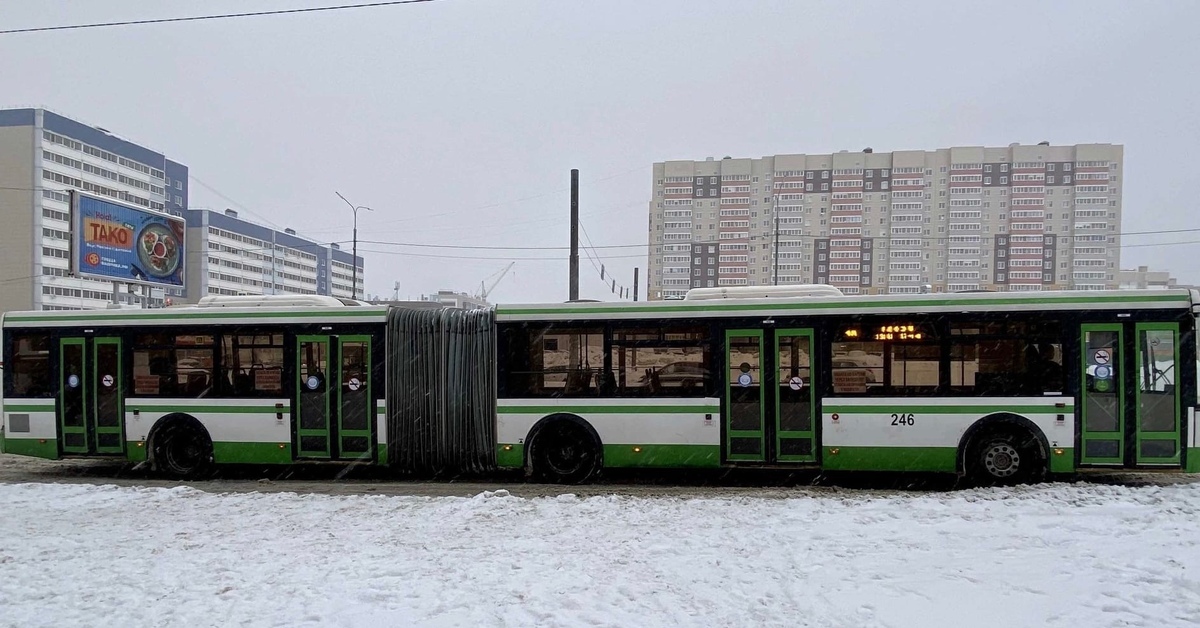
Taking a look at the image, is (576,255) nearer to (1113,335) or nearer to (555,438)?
(555,438)

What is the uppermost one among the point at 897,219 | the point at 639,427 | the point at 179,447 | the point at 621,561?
the point at 897,219

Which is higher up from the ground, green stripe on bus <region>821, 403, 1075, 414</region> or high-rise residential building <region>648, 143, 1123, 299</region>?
high-rise residential building <region>648, 143, 1123, 299</region>

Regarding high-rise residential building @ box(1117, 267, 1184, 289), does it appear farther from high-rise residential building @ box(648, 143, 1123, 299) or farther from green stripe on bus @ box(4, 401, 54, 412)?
green stripe on bus @ box(4, 401, 54, 412)

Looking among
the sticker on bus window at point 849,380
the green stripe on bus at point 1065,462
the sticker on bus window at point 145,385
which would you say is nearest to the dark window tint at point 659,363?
the sticker on bus window at point 849,380

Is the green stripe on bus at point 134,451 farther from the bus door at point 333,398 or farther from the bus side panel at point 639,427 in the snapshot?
the bus side panel at point 639,427

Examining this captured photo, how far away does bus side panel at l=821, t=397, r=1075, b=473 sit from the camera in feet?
34.6

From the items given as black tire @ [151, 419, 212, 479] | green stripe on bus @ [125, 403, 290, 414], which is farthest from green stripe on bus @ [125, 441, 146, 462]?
green stripe on bus @ [125, 403, 290, 414]

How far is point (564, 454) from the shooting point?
12.0m

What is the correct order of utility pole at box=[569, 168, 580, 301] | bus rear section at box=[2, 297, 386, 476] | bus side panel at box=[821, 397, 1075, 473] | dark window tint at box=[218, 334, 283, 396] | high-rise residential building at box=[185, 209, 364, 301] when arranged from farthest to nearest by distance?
high-rise residential building at box=[185, 209, 364, 301] → utility pole at box=[569, 168, 580, 301] → dark window tint at box=[218, 334, 283, 396] → bus rear section at box=[2, 297, 386, 476] → bus side panel at box=[821, 397, 1075, 473]

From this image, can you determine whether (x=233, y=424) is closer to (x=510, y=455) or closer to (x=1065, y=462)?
(x=510, y=455)

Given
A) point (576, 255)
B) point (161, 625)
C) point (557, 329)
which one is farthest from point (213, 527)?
point (576, 255)

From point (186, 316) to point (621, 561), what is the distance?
966 centimetres

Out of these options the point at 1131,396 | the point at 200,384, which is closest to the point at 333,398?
the point at 200,384

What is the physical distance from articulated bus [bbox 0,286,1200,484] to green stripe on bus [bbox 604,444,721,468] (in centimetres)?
3
